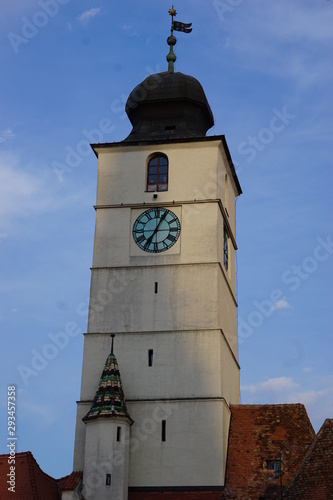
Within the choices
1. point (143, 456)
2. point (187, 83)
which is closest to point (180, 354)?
point (143, 456)

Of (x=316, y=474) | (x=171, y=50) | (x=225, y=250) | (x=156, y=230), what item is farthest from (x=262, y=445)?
(x=171, y=50)

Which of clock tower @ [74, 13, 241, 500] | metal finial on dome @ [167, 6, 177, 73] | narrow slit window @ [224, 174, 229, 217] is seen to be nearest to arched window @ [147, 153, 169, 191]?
clock tower @ [74, 13, 241, 500]

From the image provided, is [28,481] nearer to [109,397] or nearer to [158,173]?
[109,397]

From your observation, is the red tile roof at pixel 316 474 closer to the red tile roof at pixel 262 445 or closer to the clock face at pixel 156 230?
the red tile roof at pixel 262 445

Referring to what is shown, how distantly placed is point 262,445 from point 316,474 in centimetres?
432

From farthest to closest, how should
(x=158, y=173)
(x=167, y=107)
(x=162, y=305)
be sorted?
(x=167, y=107)
(x=158, y=173)
(x=162, y=305)

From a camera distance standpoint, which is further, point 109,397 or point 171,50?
point 171,50

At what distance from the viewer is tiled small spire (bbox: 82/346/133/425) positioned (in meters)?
32.9

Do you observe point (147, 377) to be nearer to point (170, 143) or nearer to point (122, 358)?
point (122, 358)

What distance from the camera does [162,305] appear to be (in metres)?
35.9

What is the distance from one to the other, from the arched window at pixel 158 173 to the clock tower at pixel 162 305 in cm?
4

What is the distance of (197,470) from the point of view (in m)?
33.0

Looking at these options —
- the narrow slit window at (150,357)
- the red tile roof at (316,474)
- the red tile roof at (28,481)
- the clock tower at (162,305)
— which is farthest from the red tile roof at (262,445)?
the red tile roof at (28,481)

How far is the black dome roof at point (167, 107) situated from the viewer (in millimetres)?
39969
